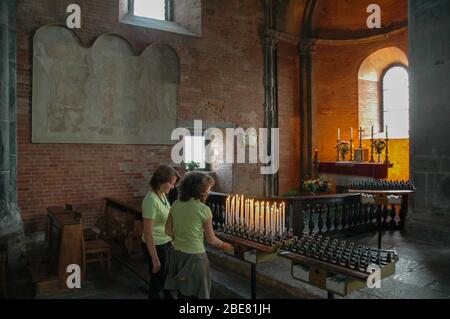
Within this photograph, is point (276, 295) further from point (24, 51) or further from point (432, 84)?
point (24, 51)

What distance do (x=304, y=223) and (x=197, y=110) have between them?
184 inches

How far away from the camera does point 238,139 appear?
1116 centimetres

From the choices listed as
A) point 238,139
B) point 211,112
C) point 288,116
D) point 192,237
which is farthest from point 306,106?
point 192,237

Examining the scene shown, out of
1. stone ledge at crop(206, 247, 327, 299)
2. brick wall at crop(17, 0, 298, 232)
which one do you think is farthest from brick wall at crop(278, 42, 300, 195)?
stone ledge at crop(206, 247, 327, 299)

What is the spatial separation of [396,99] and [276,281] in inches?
408

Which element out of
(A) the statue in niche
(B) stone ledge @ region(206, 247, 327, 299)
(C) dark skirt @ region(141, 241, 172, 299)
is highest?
(A) the statue in niche

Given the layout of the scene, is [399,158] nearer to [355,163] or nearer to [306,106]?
[355,163]

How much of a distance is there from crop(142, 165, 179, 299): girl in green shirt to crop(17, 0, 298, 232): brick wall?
15.8ft

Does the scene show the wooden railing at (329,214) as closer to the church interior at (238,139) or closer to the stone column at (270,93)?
the church interior at (238,139)

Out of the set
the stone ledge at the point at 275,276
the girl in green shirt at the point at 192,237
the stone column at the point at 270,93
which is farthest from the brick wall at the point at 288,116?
the girl in green shirt at the point at 192,237

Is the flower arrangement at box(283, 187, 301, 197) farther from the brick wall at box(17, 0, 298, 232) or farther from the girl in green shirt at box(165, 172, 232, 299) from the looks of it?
the girl in green shirt at box(165, 172, 232, 299)

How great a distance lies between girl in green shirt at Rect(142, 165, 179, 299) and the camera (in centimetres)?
385

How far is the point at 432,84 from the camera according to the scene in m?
6.34
